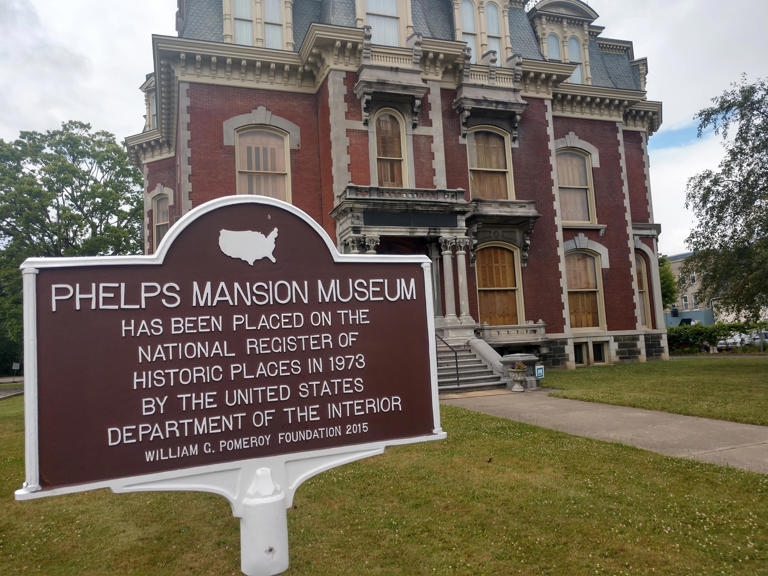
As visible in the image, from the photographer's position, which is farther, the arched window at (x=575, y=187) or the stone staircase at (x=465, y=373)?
the arched window at (x=575, y=187)

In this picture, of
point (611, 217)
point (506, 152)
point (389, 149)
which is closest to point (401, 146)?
point (389, 149)

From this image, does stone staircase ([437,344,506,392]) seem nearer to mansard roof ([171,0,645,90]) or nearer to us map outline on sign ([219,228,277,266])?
us map outline on sign ([219,228,277,266])

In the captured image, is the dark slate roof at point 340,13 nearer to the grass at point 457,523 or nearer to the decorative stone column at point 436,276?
the decorative stone column at point 436,276

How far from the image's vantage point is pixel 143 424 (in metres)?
2.95

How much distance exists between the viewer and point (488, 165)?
73.4 feet

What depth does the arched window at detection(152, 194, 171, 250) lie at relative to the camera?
87.0 ft

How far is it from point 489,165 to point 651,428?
15.6 metres

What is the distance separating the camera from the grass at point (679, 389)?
10.0 metres

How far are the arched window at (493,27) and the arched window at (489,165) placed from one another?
11.8ft

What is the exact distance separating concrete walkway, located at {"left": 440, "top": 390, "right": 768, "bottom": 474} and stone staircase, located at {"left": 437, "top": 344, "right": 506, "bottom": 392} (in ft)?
9.08

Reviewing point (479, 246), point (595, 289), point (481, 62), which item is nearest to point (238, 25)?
point (481, 62)

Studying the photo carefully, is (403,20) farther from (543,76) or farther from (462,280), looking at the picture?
(462,280)

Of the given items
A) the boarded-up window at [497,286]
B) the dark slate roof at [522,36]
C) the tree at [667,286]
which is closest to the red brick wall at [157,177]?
the boarded-up window at [497,286]

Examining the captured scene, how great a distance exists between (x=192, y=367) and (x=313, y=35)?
18.6 meters
